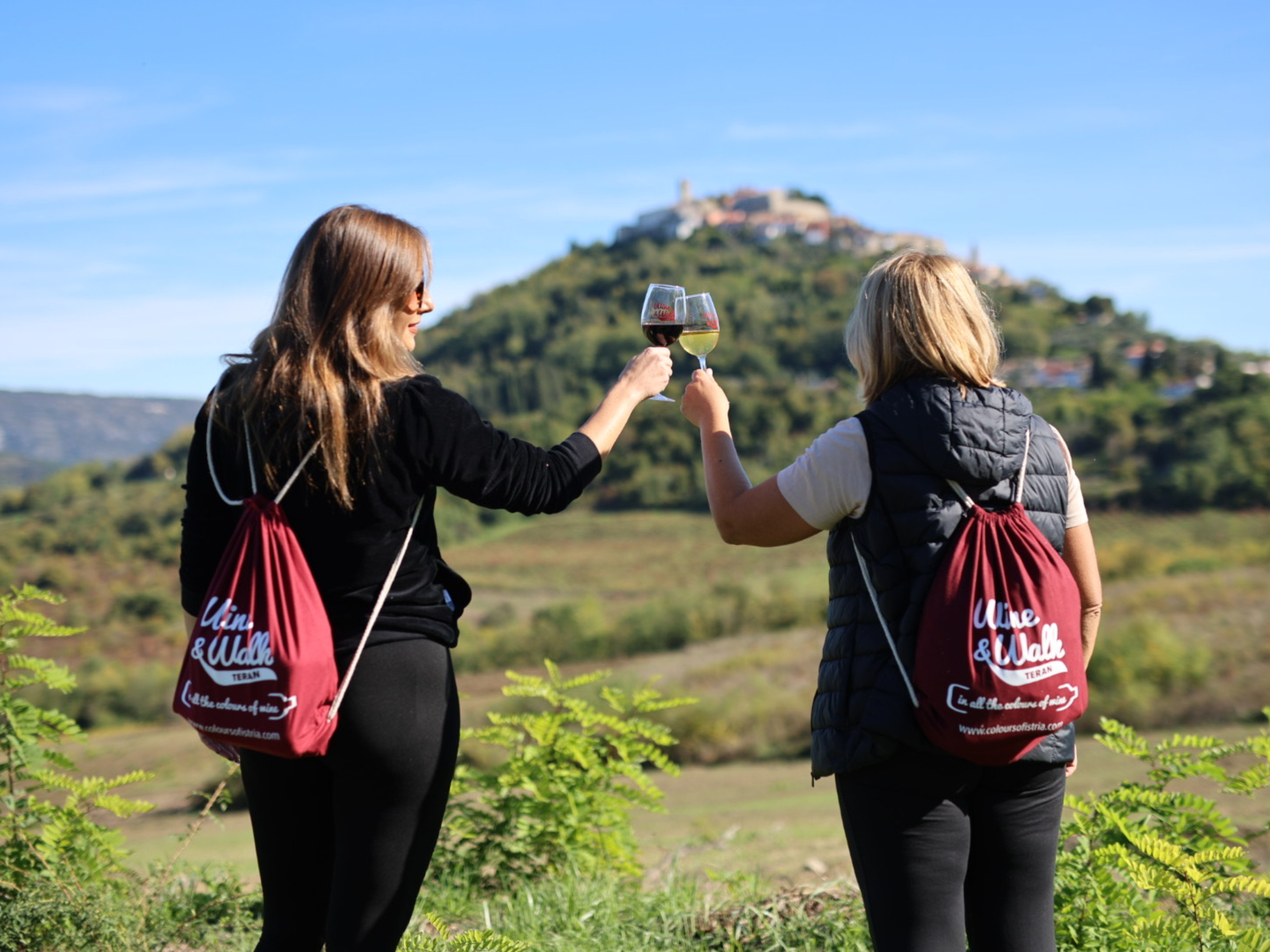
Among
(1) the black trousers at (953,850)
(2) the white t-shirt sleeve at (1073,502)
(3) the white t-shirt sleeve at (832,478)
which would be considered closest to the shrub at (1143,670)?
(2) the white t-shirt sleeve at (1073,502)

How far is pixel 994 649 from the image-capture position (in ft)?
5.54

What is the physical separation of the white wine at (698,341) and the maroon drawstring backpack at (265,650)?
0.91m

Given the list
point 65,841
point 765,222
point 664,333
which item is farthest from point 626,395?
point 765,222

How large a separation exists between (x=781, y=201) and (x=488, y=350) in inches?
1962

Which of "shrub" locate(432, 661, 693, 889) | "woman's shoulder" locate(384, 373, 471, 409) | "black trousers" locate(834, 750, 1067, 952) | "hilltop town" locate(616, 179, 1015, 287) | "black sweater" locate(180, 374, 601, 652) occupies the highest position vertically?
"hilltop town" locate(616, 179, 1015, 287)

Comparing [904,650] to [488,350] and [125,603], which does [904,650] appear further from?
[488,350]

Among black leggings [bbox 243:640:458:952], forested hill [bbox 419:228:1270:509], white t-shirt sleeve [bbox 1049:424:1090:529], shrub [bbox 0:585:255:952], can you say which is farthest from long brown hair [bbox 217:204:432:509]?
forested hill [bbox 419:228:1270:509]

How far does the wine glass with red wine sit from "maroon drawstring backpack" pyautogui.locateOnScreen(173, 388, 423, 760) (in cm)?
89

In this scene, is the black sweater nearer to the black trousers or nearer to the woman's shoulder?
the woman's shoulder

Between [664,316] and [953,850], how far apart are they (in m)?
1.23

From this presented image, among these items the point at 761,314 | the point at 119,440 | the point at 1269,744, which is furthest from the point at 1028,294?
the point at 1269,744

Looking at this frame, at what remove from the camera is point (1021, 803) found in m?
1.79

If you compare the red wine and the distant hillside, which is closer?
the red wine

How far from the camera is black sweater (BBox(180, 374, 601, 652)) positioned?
1779mm
